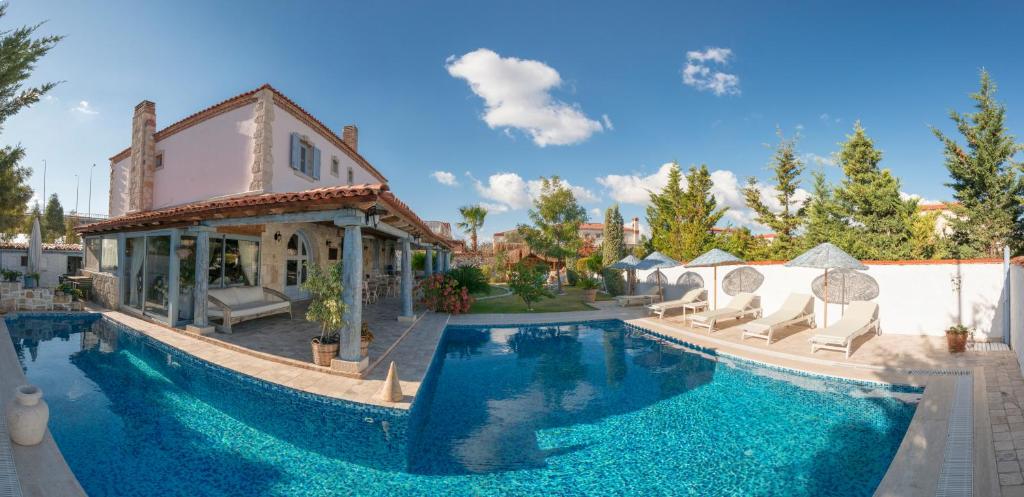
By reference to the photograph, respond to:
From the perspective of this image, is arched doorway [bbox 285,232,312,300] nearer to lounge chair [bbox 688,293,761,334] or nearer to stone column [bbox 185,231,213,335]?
stone column [bbox 185,231,213,335]

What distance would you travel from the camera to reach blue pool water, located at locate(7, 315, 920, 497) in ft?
14.3

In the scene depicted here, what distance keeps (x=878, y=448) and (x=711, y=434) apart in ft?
6.92

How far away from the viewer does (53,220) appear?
163ft

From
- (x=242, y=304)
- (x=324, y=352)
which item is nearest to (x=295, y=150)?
(x=242, y=304)

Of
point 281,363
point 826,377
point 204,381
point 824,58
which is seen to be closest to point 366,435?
point 281,363

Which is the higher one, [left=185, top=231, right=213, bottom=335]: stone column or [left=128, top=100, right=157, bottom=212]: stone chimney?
[left=128, top=100, right=157, bottom=212]: stone chimney

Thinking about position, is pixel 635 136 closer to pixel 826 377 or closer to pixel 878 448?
pixel 826 377

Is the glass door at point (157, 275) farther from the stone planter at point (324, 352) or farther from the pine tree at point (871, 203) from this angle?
the pine tree at point (871, 203)

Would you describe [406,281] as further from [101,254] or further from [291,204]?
[101,254]

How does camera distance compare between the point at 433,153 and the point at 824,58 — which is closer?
the point at 824,58

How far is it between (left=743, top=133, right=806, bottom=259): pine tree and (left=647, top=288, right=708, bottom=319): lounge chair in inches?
300

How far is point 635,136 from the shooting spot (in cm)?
2230

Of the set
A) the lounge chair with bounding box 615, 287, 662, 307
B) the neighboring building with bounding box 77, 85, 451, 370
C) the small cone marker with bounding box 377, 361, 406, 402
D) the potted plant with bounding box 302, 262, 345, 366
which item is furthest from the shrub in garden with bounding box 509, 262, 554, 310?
the small cone marker with bounding box 377, 361, 406, 402

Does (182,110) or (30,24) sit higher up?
(182,110)
